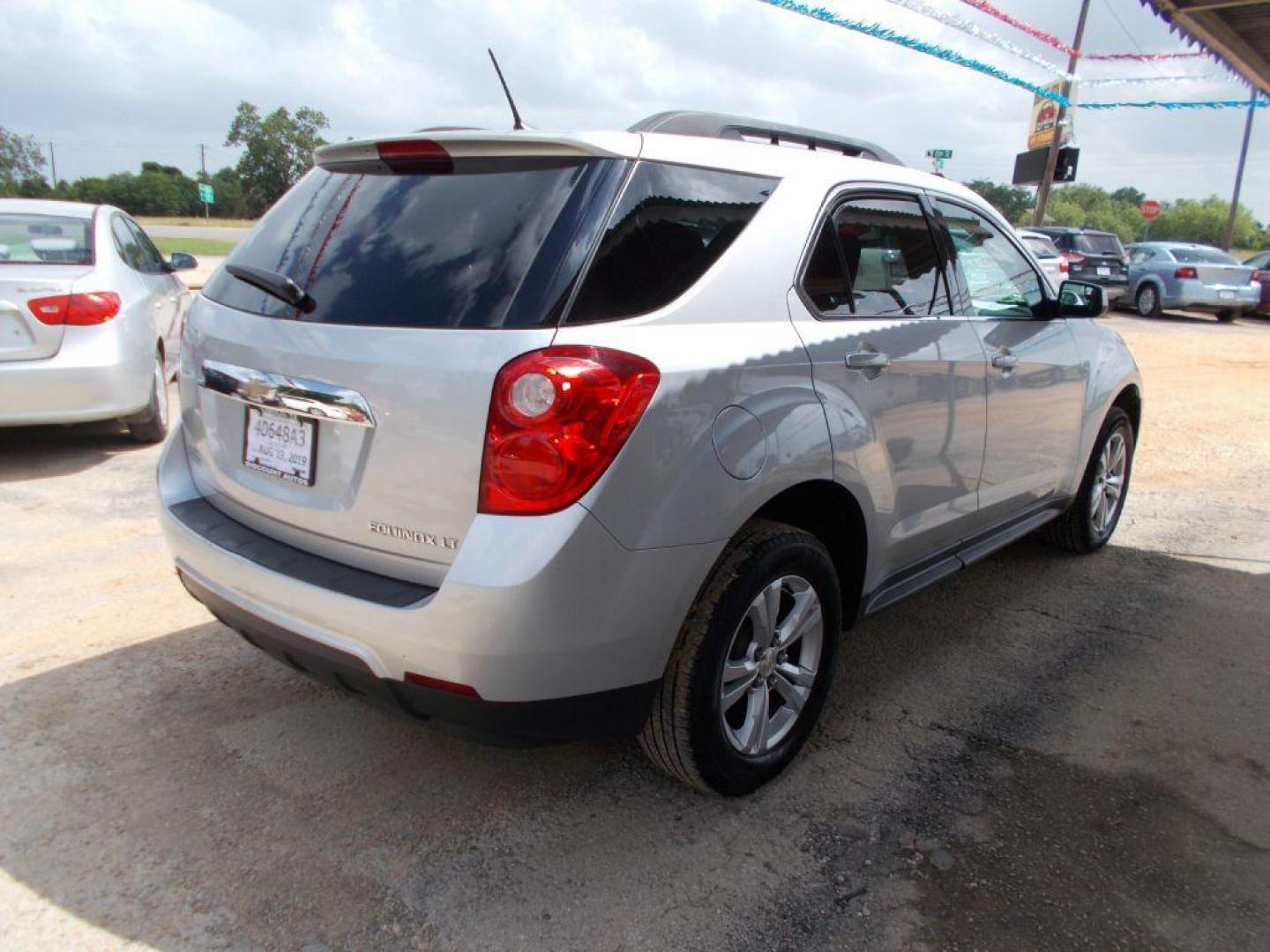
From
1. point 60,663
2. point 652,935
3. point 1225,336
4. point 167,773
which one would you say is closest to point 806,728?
point 652,935

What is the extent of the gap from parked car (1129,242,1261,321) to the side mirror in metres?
17.8

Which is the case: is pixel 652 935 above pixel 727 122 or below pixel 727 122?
below

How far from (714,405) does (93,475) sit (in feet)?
15.7

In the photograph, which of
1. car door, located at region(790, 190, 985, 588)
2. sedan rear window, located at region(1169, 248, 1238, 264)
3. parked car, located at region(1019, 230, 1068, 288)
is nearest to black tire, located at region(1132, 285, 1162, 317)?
sedan rear window, located at region(1169, 248, 1238, 264)

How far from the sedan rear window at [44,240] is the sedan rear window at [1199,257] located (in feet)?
65.3

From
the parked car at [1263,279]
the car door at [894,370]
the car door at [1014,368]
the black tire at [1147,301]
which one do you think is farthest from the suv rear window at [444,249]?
the parked car at [1263,279]

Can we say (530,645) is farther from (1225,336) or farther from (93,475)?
(1225,336)

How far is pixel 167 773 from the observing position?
2.79 metres

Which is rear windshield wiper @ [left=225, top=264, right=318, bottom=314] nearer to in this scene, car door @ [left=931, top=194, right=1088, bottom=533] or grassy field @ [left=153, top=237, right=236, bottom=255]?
car door @ [left=931, top=194, right=1088, bottom=533]

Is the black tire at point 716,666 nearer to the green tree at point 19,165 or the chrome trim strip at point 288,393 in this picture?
the chrome trim strip at point 288,393

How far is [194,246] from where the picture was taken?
108 ft

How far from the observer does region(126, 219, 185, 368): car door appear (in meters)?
6.85

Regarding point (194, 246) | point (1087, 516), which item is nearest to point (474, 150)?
point (1087, 516)

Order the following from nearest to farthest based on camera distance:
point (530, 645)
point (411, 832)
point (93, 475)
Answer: point (530, 645) → point (411, 832) → point (93, 475)
